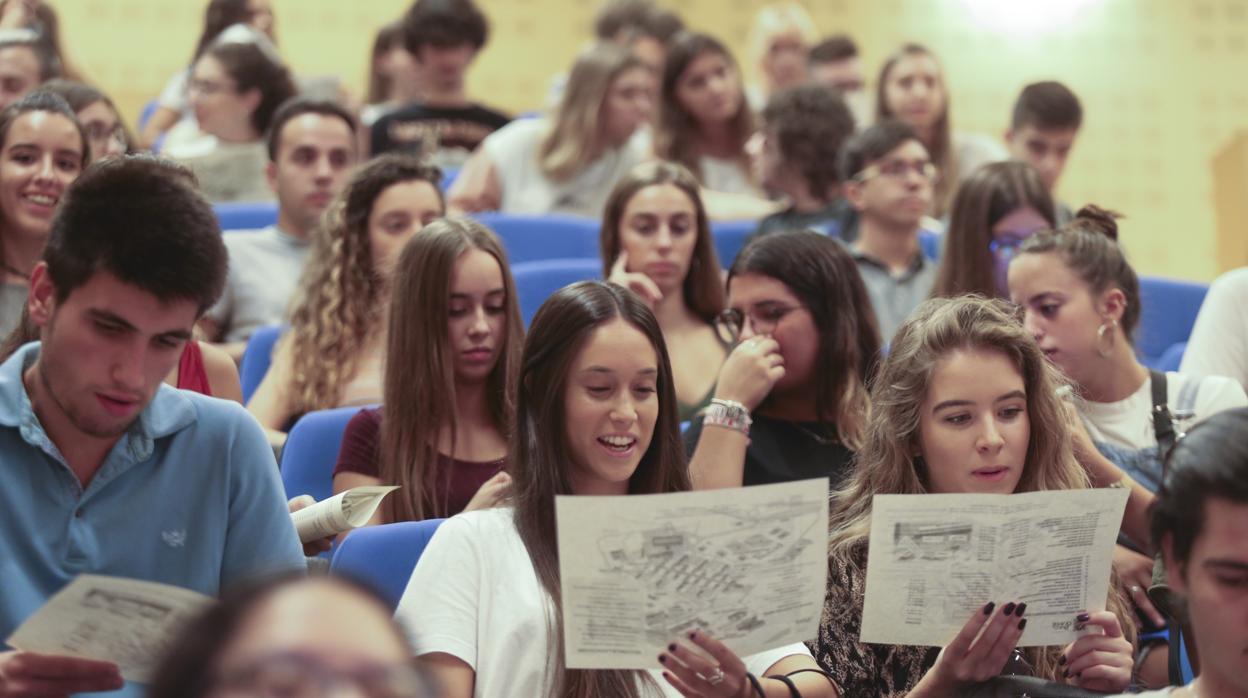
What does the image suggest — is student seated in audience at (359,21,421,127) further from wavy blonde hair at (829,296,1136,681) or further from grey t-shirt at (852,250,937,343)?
wavy blonde hair at (829,296,1136,681)

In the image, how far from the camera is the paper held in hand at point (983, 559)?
6.57ft

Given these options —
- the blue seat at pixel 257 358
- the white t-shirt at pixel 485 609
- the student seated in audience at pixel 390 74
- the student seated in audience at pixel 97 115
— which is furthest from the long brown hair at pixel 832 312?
the student seated in audience at pixel 390 74

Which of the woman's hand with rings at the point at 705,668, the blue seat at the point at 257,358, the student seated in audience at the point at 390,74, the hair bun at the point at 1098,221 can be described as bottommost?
the woman's hand with rings at the point at 705,668

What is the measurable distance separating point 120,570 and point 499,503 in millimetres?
610

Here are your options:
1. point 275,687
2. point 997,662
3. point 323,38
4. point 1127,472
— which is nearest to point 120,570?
point 275,687

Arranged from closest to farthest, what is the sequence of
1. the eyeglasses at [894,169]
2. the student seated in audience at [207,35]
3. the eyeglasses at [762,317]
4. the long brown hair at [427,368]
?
1. the long brown hair at [427,368]
2. the eyeglasses at [762,317]
3. the eyeglasses at [894,169]
4. the student seated in audience at [207,35]

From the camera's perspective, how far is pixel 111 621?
1618mm

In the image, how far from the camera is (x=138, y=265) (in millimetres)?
1766

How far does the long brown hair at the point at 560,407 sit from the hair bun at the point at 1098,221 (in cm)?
124

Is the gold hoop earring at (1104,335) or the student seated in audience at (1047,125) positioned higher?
the student seated in audience at (1047,125)

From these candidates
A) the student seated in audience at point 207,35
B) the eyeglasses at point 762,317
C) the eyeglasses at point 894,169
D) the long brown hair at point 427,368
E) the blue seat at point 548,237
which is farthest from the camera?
the student seated in audience at point 207,35

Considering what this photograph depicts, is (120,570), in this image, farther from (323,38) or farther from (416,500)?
(323,38)

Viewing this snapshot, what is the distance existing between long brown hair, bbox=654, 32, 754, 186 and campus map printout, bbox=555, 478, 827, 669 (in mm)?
3229

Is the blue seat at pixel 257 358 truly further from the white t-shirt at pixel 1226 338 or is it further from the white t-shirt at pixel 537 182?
the white t-shirt at pixel 1226 338
